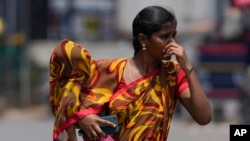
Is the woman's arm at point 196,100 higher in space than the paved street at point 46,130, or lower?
higher

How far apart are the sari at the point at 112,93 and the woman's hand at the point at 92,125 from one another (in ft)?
0.07

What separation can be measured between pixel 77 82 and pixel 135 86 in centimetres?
25

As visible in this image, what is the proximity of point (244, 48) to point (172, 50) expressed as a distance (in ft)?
42.0

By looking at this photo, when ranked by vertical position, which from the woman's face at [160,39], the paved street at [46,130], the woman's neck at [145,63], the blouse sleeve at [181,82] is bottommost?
the paved street at [46,130]

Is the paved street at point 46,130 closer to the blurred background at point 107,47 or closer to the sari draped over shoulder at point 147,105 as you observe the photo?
the blurred background at point 107,47

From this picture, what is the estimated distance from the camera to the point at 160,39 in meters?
4.59

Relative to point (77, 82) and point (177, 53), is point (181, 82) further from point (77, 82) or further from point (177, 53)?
point (77, 82)

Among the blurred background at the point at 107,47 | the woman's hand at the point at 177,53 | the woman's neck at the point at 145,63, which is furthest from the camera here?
the blurred background at the point at 107,47

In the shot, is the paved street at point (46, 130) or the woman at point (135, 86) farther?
the paved street at point (46, 130)

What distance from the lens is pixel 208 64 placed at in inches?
668

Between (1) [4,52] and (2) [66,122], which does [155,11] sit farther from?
(1) [4,52]

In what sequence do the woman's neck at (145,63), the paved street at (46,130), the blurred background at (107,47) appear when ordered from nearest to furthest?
1. the woman's neck at (145,63)
2. the paved street at (46,130)
3. the blurred background at (107,47)

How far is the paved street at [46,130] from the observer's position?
12.8 meters

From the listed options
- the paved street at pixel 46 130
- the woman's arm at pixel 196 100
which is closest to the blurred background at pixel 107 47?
the paved street at pixel 46 130
